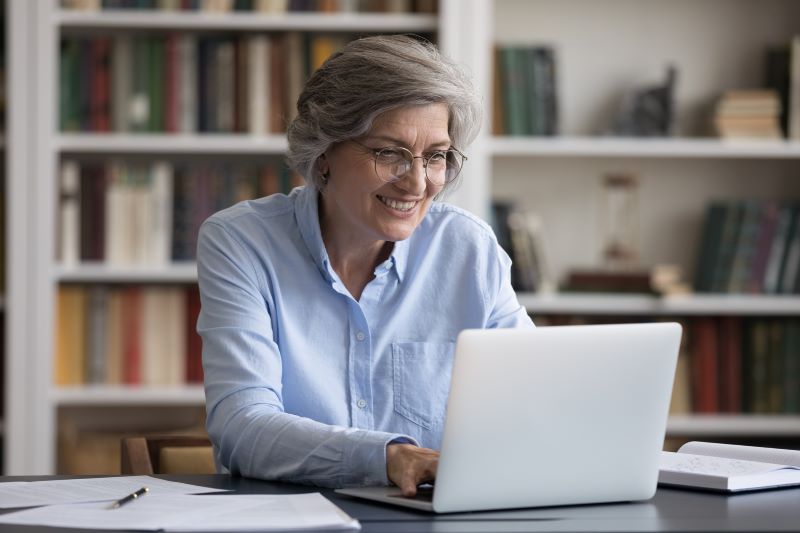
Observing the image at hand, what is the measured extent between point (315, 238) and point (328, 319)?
0.13 m

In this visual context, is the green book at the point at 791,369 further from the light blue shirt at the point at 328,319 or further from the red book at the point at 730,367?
the light blue shirt at the point at 328,319

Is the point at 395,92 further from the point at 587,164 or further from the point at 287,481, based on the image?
the point at 587,164

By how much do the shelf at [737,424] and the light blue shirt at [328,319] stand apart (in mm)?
1387

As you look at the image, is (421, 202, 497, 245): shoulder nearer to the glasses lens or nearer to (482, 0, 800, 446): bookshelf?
the glasses lens

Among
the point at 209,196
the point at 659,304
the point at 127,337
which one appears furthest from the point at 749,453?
the point at 127,337

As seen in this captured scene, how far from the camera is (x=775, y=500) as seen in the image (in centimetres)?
133

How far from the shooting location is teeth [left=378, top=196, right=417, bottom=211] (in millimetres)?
1774

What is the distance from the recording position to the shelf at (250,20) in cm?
310

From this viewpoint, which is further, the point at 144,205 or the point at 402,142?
the point at 144,205

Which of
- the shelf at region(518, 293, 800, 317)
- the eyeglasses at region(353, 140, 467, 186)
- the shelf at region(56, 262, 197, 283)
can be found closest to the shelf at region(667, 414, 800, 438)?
the shelf at region(518, 293, 800, 317)

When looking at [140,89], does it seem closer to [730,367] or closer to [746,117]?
[746,117]

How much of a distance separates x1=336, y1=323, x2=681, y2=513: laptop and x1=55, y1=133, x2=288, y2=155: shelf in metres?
1.96

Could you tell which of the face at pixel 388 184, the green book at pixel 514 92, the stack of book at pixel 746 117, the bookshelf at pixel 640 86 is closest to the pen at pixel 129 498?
the face at pixel 388 184

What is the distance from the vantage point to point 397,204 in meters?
1.78
